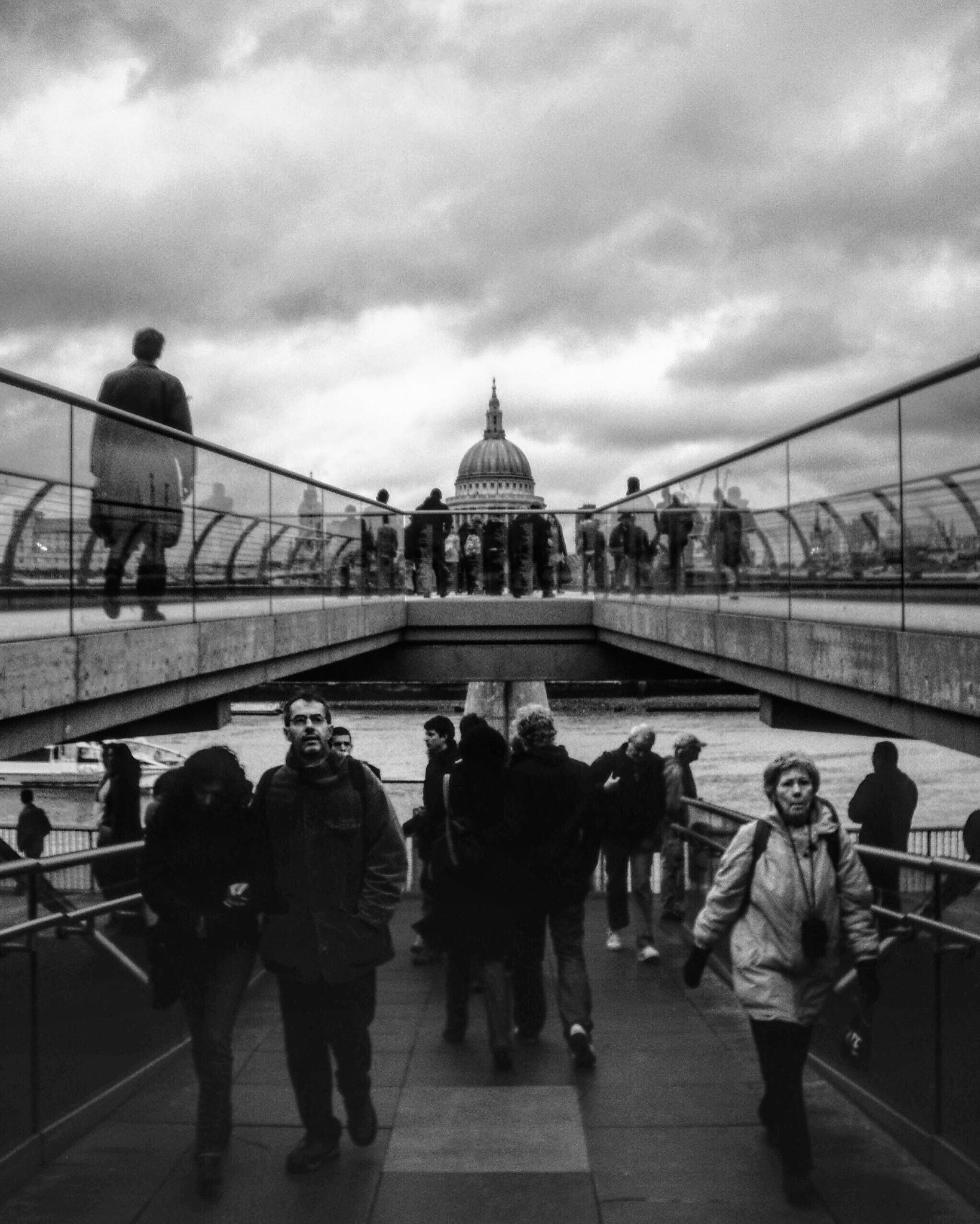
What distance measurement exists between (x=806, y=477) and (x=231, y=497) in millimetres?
3868

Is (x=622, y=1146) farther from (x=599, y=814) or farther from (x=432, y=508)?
(x=432, y=508)

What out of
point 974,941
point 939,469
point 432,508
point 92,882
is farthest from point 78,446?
point 432,508

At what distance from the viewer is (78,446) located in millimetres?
6824

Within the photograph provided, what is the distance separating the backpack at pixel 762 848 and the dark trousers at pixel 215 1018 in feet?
5.87

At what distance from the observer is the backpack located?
5.14m

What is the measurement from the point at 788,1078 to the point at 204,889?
2.13 meters

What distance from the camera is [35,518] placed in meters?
6.49

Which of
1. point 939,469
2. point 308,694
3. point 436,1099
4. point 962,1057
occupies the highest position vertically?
point 939,469

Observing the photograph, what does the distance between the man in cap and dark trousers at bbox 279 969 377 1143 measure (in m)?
5.75

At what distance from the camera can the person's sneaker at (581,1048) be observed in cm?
696

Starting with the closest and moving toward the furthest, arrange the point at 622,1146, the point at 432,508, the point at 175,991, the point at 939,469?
the point at 175,991 → the point at 622,1146 → the point at 939,469 → the point at 432,508

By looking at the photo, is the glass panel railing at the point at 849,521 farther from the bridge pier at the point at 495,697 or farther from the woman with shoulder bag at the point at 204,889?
the bridge pier at the point at 495,697

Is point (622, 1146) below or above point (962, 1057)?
below

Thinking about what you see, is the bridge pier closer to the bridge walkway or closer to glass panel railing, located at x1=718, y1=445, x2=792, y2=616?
glass panel railing, located at x1=718, y1=445, x2=792, y2=616
